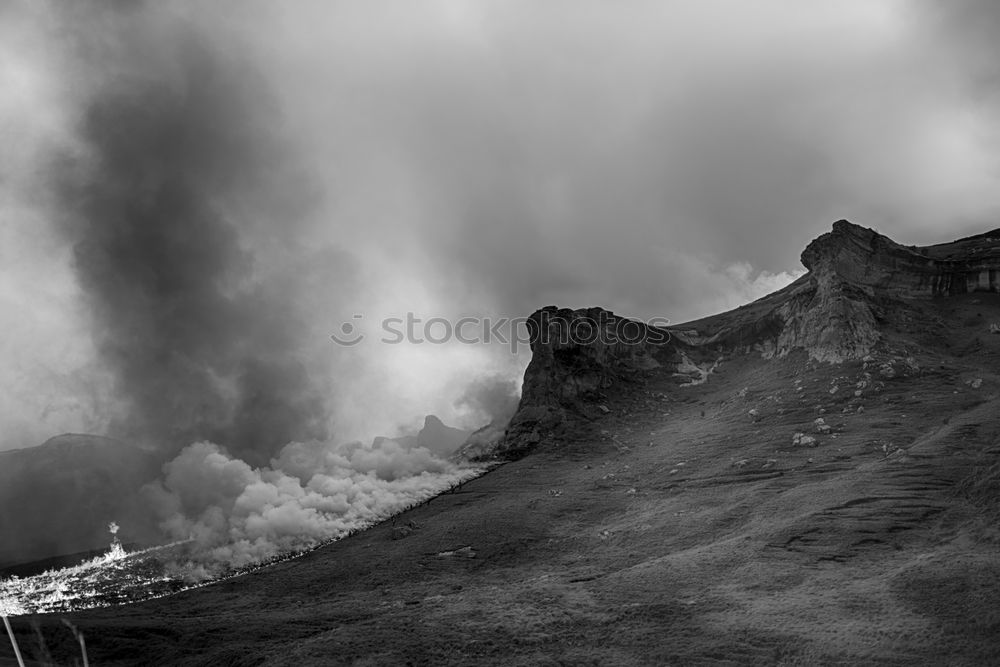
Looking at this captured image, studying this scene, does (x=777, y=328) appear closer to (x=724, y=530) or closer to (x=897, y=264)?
(x=897, y=264)

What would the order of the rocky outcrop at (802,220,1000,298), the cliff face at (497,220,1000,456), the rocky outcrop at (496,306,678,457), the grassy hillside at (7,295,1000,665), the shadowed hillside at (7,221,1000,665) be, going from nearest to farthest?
the grassy hillside at (7,295,1000,665) → the shadowed hillside at (7,221,1000,665) → the cliff face at (497,220,1000,456) → the rocky outcrop at (802,220,1000,298) → the rocky outcrop at (496,306,678,457)

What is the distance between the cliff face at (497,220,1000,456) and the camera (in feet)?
382

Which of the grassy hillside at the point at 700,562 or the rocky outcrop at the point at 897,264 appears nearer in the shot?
the grassy hillside at the point at 700,562

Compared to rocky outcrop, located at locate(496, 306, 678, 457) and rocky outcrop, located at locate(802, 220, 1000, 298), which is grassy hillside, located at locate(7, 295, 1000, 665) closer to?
rocky outcrop, located at locate(496, 306, 678, 457)

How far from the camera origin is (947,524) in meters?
45.8

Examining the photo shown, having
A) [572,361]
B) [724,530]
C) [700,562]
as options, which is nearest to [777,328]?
[572,361]

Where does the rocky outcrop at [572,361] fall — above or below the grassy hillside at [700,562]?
above

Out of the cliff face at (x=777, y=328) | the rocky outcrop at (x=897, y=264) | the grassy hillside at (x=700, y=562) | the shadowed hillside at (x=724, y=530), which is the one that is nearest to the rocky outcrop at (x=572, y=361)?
the cliff face at (x=777, y=328)

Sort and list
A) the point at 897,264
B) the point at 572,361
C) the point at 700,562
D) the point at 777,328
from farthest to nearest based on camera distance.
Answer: the point at 572,361 < the point at 777,328 < the point at 897,264 < the point at 700,562

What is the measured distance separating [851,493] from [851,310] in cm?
7154

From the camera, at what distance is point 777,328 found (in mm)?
134000

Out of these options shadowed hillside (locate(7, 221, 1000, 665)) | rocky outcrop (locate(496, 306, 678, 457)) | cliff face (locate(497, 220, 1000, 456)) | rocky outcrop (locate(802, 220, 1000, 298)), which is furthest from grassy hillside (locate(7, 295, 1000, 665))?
rocky outcrop (locate(802, 220, 1000, 298))

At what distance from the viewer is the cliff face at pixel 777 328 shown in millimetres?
116562

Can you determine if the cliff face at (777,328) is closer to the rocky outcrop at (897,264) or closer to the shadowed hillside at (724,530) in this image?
the rocky outcrop at (897,264)
